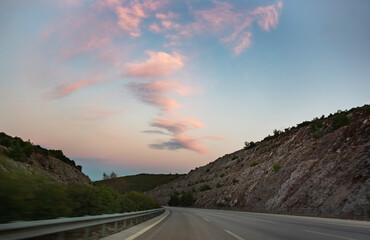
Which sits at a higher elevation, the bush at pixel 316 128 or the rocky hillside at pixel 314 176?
the bush at pixel 316 128

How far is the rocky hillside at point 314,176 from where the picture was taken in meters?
31.7

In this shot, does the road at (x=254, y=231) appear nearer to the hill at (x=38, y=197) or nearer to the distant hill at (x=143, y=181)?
the hill at (x=38, y=197)

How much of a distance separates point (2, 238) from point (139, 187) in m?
176

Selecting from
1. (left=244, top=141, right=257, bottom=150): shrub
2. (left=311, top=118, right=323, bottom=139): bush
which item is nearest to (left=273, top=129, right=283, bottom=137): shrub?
(left=244, top=141, right=257, bottom=150): shrub

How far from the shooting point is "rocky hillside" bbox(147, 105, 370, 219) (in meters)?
31.7

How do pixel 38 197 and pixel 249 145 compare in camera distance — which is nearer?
pixel 38 197

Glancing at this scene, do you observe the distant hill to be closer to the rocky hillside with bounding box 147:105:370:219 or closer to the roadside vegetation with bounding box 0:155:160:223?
the rocky hillside with bounding box 147:105:370:219

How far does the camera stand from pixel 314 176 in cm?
4119

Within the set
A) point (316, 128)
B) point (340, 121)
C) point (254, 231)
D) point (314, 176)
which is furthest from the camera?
point (316, 128)

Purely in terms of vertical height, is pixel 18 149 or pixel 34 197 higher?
pixel 18 149

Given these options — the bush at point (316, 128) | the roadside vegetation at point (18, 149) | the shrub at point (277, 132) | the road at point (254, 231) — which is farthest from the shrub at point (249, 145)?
the road at point (254, 231)

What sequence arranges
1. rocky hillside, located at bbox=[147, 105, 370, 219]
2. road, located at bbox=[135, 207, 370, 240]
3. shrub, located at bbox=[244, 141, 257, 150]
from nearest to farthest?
road, located at bbox=[135, 207, 370, 240], rocky hillside, located at bbox=[147, 105, 370, 219], shrub, located at bbox=[244, 141, 257, 150]

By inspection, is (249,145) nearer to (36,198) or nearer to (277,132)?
(277,132)

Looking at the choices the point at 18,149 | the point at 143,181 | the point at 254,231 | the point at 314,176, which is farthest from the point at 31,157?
the point at 143,181
